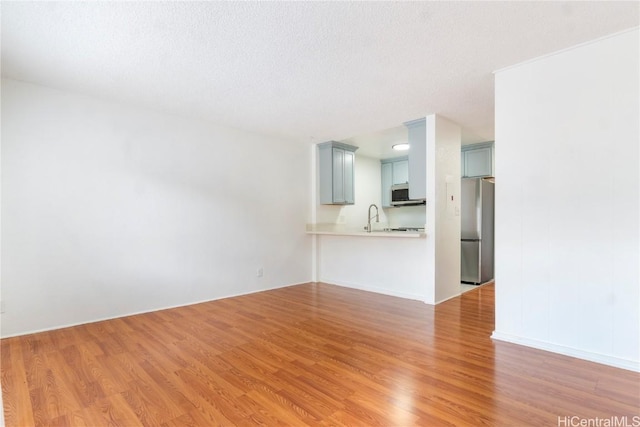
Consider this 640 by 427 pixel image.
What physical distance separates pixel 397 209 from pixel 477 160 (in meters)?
2.12

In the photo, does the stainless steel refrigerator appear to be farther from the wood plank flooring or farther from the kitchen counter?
the wood plank flooring

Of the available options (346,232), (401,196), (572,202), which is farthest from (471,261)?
(572,202)

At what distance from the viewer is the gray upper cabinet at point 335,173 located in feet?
18.1

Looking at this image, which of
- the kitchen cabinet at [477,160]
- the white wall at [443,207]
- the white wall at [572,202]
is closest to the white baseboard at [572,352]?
the white wall at [572,202]

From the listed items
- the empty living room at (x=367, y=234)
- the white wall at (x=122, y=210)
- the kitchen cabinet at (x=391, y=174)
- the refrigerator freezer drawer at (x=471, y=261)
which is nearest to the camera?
the empty living room at (x=367, y=234)

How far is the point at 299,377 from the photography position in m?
2.23

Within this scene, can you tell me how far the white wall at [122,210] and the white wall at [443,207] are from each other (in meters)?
2.39

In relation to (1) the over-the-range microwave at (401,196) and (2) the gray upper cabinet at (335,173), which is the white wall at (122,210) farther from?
(1) the over-the-range microwave at (401,196)

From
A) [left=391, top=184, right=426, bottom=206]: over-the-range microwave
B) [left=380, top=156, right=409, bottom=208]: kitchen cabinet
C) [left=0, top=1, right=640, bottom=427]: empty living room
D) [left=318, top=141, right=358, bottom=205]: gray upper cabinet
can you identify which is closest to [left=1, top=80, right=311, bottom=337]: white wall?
[left=0, top=1, right=640, bottom=427]: empty living room

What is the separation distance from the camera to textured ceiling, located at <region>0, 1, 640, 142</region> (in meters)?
2.06

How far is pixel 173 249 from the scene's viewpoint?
4.09 m

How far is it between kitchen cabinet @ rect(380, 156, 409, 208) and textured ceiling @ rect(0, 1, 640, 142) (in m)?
3.05

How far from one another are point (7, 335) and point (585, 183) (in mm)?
5159

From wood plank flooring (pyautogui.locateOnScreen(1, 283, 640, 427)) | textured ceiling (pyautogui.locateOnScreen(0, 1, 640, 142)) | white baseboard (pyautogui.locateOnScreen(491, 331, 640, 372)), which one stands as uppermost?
textured ceiling (pyautogui.locateOnScreen(0, 1, 640, 142))
